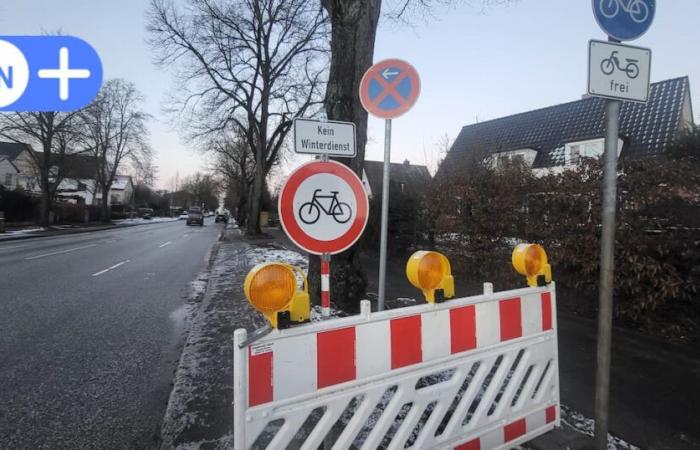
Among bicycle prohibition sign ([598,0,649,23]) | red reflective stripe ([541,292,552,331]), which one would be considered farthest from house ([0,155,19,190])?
bicycle prohibition sign ([598,0,649,23])

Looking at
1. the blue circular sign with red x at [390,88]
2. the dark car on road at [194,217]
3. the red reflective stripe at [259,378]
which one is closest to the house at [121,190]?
the dark car on road at [194,217]

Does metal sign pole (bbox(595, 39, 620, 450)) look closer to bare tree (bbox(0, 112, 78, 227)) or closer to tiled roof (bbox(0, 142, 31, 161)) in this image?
bare tree (bbox(0, 112, 78, 227))

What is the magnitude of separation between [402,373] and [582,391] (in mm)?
2163

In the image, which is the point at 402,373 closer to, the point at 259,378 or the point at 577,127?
the point at 259,378

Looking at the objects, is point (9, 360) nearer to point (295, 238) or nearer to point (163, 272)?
point (295, 238)

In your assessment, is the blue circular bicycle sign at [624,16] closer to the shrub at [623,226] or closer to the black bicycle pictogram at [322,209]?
the black bicycle pictogram at [322,209]

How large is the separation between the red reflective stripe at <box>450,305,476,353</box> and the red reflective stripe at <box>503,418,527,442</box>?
659 millimetres

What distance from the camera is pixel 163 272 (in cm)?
1048

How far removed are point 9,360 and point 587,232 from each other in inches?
274

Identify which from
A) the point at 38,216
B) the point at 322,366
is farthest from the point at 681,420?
the point at 38,216

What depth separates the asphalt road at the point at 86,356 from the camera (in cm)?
293

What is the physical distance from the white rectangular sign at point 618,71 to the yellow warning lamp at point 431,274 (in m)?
1.43

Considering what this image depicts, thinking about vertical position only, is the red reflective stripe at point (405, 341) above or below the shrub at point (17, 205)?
below

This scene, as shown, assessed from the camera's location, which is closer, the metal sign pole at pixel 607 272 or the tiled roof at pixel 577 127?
the metal sign pole at pixel 607 272
